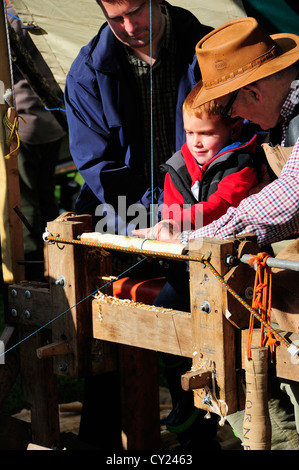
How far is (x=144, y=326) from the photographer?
9.40ft

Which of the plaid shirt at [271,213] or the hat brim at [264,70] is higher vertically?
the hat brim at [264,70]

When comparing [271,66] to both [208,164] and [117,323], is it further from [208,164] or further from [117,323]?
[117,323]

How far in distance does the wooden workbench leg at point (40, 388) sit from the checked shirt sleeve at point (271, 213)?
1.20 metres

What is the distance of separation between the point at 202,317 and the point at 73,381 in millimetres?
2893

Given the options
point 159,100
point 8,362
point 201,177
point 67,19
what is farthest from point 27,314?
point 67,19

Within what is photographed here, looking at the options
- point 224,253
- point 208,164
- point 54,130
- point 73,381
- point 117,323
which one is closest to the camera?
point 224,253

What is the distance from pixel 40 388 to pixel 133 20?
5.61 ft

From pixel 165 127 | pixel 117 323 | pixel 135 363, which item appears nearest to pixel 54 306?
pixel 117 323

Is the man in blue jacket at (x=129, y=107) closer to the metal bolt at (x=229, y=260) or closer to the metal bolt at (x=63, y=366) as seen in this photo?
the metal bolt at (x=63, y=366)

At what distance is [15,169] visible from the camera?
11.8 feet

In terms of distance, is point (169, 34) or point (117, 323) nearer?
point (117, 323)

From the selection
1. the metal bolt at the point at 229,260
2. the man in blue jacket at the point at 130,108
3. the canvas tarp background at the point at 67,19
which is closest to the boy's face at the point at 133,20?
the man in blue jacket at the point at 130,108

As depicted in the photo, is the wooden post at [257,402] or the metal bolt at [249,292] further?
the metal bolt at [249,292]

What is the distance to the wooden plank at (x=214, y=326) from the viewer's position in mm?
2471
